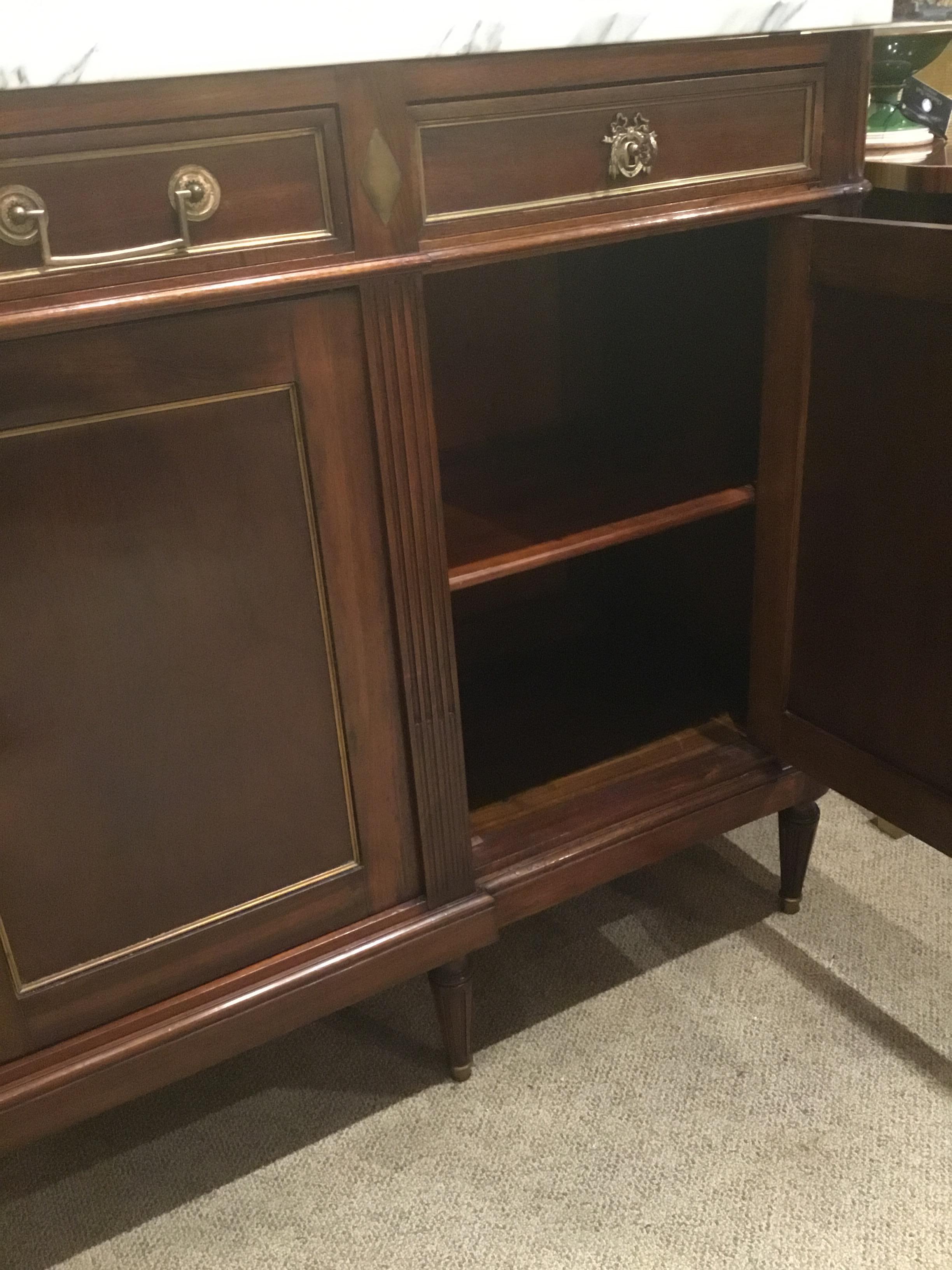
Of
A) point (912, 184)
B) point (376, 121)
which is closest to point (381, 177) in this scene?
point (376, 121)

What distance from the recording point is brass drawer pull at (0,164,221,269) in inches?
23.0

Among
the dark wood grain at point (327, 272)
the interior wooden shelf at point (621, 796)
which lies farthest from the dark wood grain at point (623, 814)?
the dark wood grain at point (327, 272)

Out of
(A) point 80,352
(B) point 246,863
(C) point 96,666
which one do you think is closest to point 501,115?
(A) point 80,352

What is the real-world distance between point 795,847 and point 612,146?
0.70m

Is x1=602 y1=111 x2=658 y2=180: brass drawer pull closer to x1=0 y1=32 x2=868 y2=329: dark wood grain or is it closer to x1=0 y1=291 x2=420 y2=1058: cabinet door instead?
x1=0 y1=32 x2=868 y2=329: dark wood grain

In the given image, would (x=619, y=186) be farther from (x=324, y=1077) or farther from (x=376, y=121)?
(x=324, y=1077)

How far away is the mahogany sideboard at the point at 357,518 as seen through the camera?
633 millimetres

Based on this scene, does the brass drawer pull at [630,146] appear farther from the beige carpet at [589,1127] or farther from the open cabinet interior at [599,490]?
the beige carpet at [589,1127]

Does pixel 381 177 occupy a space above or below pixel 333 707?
above

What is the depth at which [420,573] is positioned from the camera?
777 millimetres

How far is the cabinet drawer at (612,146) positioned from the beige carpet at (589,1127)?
725mm

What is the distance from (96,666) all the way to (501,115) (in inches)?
17.3

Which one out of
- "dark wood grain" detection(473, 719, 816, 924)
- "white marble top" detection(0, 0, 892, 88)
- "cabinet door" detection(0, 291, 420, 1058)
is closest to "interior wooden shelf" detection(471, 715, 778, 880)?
"dark wood grain" detection(473, 719, 816, 924)

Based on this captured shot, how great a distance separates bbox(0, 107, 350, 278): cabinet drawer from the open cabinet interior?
0.31 m
